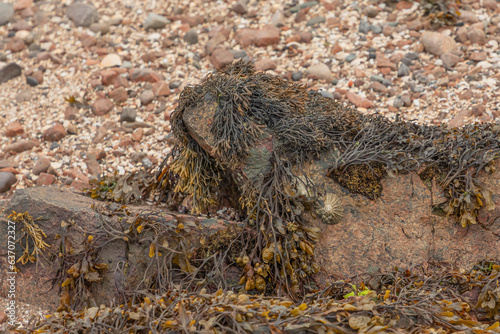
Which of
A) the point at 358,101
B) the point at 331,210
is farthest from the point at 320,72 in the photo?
the point at 331,210

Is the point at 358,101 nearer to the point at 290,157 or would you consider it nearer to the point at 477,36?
the point at 477,36

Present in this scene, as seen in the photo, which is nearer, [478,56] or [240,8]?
[478,56]

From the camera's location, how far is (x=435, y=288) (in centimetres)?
316

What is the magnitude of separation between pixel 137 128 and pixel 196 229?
225 cm

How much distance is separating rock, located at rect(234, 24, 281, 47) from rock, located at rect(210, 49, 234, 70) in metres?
0.34

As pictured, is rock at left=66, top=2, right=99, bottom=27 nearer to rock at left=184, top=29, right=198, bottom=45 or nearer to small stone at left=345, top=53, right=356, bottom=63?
rock at left=184, top=29, right=198, bottom=45

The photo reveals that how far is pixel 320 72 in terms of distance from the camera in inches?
227

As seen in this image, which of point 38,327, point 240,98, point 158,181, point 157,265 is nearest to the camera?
point 38,327

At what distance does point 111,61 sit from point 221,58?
1.50 meters

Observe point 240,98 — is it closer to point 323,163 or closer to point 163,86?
point 323,163

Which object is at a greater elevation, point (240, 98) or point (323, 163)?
point (240, 98)

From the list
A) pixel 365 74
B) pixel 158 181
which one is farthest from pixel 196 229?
pixel 365 74

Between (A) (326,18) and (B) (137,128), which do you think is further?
(A) (326,18)

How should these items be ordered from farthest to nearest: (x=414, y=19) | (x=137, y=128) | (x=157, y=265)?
(x=414, y=19) → (x=137, y=128) → (x=157, y=265)
